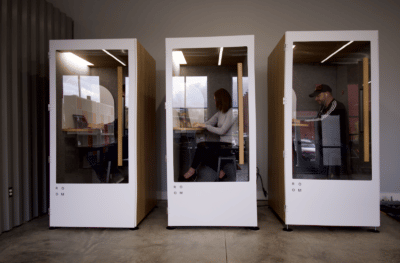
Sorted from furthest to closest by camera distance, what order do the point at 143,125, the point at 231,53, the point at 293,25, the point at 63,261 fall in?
the point at 293,25 < the point at 143,125 < the point at 231,53 < the point at 63,261

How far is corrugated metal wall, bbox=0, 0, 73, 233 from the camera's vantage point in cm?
289

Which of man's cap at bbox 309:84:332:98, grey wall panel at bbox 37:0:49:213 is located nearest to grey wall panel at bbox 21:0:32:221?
grey wall panel at bbox 37:0:49:213

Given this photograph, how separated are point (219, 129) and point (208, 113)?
22 centimetres

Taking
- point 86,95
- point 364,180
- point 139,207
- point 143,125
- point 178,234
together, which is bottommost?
point 178,234

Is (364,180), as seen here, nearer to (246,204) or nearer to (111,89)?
(246,204)

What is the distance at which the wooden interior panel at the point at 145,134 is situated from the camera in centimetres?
312

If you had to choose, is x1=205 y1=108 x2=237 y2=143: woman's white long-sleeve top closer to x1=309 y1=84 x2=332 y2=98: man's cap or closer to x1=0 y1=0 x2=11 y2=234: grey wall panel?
x1=309 y1=84 x2=332 y2=98: man's cap

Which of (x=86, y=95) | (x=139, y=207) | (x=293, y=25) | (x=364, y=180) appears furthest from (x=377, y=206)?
(x=86, y=95)

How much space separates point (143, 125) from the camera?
3330mm

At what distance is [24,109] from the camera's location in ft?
10.4

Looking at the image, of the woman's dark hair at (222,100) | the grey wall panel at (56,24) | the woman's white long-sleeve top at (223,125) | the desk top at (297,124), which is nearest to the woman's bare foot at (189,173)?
the woman's white long-sleeve top at (223,125)

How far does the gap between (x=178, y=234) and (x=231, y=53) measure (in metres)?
2.08

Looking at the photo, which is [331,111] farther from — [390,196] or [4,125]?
[4,125]

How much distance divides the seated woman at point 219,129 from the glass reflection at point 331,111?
724 millimetres
